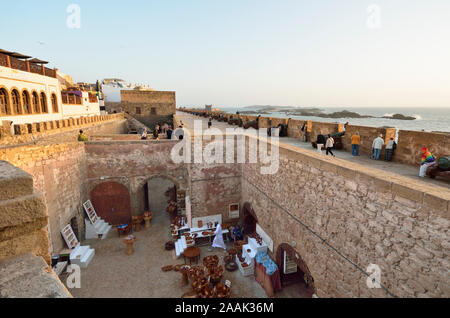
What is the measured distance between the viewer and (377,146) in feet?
25.6

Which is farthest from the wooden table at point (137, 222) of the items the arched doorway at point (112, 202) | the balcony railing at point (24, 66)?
the balcony railing at point (24, 66)

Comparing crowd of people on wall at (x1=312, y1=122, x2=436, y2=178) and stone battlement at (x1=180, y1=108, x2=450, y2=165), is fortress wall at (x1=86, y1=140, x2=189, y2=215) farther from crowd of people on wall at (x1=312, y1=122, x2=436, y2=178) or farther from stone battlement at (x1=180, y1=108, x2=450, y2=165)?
crowd of people on wall at (x1=312, y1=122, x2=436, y2=178)

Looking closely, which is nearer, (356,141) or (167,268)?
(356,141)

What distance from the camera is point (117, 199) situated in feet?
47.3

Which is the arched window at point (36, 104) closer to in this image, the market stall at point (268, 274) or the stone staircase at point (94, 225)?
the stone staircase at point (94, 225)

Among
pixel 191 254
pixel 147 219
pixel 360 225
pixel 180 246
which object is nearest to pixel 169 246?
pixel 180 246

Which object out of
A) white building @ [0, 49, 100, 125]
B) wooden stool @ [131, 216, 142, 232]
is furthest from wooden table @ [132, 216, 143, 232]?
white building @ [0, 49, 100, 125]

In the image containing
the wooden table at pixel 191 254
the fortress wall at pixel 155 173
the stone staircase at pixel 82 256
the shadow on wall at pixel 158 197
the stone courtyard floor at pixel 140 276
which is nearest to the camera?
the stone courtyard floor at pixel 140 276

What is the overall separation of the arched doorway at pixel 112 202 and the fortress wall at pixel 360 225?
10.0 m

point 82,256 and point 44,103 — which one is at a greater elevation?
point 44,103

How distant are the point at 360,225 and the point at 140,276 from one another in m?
8.45

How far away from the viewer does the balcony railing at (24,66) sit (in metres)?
14.2

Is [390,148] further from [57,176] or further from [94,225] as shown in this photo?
[94,225]

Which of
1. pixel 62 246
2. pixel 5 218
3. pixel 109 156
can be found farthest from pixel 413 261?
pixel 109 156
